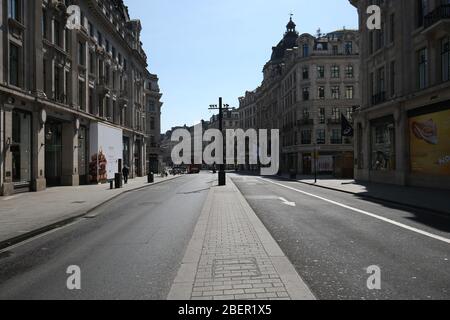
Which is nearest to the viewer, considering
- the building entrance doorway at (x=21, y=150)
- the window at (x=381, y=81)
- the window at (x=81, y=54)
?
the building entrance doorway at (x=21, y=150)

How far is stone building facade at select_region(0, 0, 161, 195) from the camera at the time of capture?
73.4 ft

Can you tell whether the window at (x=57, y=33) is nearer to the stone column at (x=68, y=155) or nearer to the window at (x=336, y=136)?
the stone column at (x=68, y=155)

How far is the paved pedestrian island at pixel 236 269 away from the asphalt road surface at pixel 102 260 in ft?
0.90

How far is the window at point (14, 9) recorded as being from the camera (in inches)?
876

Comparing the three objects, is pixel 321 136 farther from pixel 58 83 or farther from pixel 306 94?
pixel 58 83

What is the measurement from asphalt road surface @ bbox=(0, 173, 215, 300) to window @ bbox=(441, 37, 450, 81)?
63.2 ft

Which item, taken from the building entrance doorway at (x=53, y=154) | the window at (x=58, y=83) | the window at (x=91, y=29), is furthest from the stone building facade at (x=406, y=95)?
the building entrance doorway at (x=53, y=154)

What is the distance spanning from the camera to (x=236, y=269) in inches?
246

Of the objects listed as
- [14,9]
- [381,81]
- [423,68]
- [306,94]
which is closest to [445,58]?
[423,68]

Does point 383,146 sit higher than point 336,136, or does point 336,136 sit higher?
point 336,136

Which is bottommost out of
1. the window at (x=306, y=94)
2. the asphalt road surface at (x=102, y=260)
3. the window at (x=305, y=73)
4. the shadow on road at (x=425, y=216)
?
the shadow on road at (x=425, y=216)

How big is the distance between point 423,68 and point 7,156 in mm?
25643
